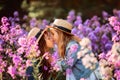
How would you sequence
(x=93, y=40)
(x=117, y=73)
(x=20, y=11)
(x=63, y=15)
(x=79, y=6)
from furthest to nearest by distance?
(x=79, y=6)
(x=63, y=15)
(x=20, y=11)
(x=93, y=40)
(x=117, y=73)

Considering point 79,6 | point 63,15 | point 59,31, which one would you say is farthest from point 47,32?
point 79,6

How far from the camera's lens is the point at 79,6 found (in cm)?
1798

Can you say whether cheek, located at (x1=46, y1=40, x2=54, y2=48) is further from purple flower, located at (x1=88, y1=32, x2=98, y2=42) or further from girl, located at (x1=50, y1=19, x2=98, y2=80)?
purple flower, located at (x1=88, y1=32, x2=98, y2=42)

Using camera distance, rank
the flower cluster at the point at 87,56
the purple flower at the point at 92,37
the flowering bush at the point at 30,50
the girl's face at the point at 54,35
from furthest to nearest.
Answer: the purple flower at the point at 92,37 → the girl's face at the point at 54,35 → the flowering bush at the point at 30,50 → the flower cluster at the point at 87,56

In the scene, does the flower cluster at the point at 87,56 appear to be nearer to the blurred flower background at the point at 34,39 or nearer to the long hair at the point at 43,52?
the blurred flower background at the point at 34,39

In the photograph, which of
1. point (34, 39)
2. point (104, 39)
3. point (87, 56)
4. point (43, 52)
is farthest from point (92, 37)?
point (87, 56)

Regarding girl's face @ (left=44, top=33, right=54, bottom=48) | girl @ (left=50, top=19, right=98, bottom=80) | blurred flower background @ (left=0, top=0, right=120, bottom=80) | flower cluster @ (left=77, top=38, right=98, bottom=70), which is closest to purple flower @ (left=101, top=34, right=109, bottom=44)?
blurred flower background @ (left=0, top=0, right=120, bottom=80)

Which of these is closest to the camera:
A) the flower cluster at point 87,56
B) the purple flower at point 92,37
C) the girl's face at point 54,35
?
the flower cluster at point 87,56

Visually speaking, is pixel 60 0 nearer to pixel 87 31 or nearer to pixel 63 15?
pixel 63 15

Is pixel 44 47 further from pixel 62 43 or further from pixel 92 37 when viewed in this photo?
pixel 92 37

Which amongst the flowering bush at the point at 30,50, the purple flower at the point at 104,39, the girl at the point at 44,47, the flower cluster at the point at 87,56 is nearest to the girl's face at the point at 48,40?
the girl at the point at 44,47

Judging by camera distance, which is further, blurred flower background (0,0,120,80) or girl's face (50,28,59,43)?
girl's face (50,28,59,43)

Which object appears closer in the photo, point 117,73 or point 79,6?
point 117,73

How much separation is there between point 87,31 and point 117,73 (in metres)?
2.78
